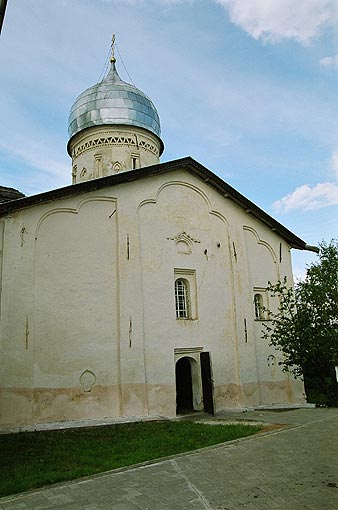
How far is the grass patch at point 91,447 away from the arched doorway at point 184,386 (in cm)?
280

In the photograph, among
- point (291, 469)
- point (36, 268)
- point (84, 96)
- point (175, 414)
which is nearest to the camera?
point (291, 469)

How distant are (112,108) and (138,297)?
9.27 m

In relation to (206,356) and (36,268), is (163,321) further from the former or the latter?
(36,268)

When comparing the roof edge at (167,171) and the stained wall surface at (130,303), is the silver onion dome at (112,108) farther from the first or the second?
the stained wall surface at (130,303)

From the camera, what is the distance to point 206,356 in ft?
43.6

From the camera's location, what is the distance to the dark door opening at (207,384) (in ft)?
42.5

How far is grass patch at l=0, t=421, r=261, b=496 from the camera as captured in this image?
6.38 meters

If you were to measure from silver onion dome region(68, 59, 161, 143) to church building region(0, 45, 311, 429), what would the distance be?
16.6 feet

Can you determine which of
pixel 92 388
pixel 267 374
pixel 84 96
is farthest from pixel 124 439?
pixel 84 96

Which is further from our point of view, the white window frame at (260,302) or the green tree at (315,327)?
the white window frame at (260,302)

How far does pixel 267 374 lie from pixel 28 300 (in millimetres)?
8111

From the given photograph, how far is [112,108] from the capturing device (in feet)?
60.0

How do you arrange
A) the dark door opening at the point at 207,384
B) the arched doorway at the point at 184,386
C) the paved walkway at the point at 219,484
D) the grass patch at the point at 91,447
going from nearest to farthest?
the paved walkway at the point at 219,484
the grass patch at the point at 91,447
the dark door opening at the point at 207,384
the arched doorway at the point at 184,386

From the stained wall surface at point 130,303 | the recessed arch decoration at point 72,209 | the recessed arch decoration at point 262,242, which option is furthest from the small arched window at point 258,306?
the recessed arch decoration at point 72,209
